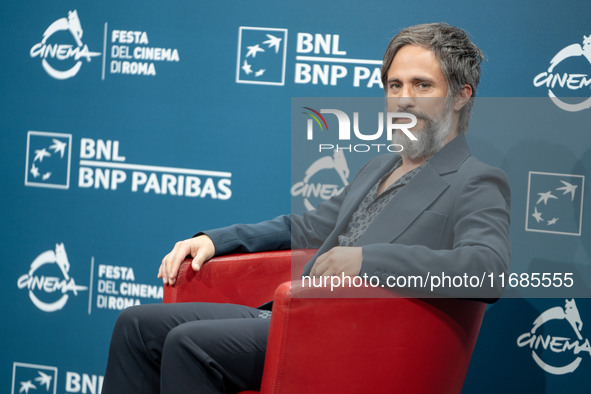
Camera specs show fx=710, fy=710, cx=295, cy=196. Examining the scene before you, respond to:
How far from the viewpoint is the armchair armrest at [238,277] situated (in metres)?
2.38

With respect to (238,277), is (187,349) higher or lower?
lower

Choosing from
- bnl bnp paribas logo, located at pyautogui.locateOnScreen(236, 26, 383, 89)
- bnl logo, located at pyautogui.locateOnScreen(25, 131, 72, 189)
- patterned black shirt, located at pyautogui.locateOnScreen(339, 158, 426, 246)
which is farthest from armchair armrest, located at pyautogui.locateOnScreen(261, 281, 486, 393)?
bnl logo, located at pyautogui.locateOnScreen(25, 131, 72, 189)

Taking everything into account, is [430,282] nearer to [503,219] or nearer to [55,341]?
[503,219]

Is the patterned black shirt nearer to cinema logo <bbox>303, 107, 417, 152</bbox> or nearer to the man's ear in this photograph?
cinema logo <bbox>303, 107, 417, 152</bbox>

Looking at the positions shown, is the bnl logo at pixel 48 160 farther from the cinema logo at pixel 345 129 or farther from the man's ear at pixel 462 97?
the man's ear at pixel 462 97

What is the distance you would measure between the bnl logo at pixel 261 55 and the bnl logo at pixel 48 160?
0.96 meters

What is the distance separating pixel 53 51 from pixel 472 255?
245 cm

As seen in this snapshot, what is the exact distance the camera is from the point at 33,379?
3564 millimetres

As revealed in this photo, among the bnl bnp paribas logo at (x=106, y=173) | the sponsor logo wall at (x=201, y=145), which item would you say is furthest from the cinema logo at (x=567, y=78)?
the bnl bnp paribas logo at (x=106, y=173)

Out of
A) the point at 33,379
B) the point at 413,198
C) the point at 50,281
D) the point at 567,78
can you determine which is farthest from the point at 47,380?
the point at 567,78

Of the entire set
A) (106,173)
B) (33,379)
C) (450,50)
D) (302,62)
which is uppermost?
(302,62)

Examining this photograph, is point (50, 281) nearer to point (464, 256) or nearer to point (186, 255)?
point (186, 255)

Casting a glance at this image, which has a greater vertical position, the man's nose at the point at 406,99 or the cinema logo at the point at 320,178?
the man's nose at the point at 406,99

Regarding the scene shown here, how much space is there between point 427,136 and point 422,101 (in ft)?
0.35
